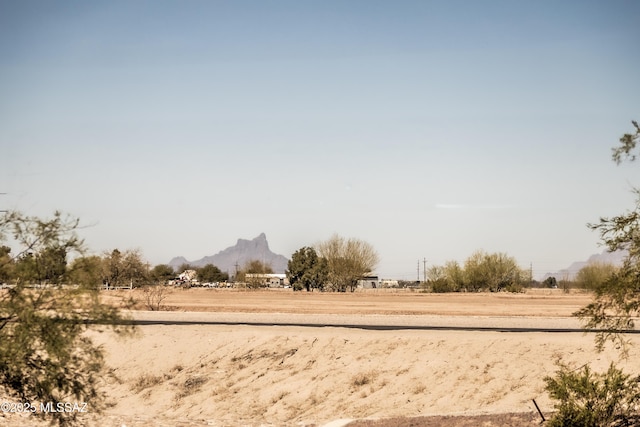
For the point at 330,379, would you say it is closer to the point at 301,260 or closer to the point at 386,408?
the point at 386,408

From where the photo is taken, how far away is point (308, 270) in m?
125

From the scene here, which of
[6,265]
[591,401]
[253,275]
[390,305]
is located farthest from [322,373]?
[253,275]

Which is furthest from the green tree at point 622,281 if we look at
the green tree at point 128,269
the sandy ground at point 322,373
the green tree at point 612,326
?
the green tree at point 128,269

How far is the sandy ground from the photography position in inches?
1083

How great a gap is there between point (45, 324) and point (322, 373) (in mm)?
17133

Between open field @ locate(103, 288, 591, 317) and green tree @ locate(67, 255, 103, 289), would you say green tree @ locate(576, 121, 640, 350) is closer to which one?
green tree @ locate(67, 255, 103, 289)

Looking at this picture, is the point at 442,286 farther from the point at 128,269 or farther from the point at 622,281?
the point at 622,281

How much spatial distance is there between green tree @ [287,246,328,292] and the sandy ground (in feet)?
282

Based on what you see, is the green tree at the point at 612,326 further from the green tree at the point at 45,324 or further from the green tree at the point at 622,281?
the green tree at the point at 45,324

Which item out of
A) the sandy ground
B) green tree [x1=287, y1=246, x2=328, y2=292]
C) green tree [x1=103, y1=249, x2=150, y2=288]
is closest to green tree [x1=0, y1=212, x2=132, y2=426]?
the sandy ground

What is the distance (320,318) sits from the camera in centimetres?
4612

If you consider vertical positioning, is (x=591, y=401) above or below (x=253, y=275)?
below

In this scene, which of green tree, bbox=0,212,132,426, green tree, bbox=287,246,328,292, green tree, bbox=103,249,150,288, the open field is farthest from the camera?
green tree, bbox=287,246,328,292

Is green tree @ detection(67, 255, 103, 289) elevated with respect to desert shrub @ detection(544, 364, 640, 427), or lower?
elevated
